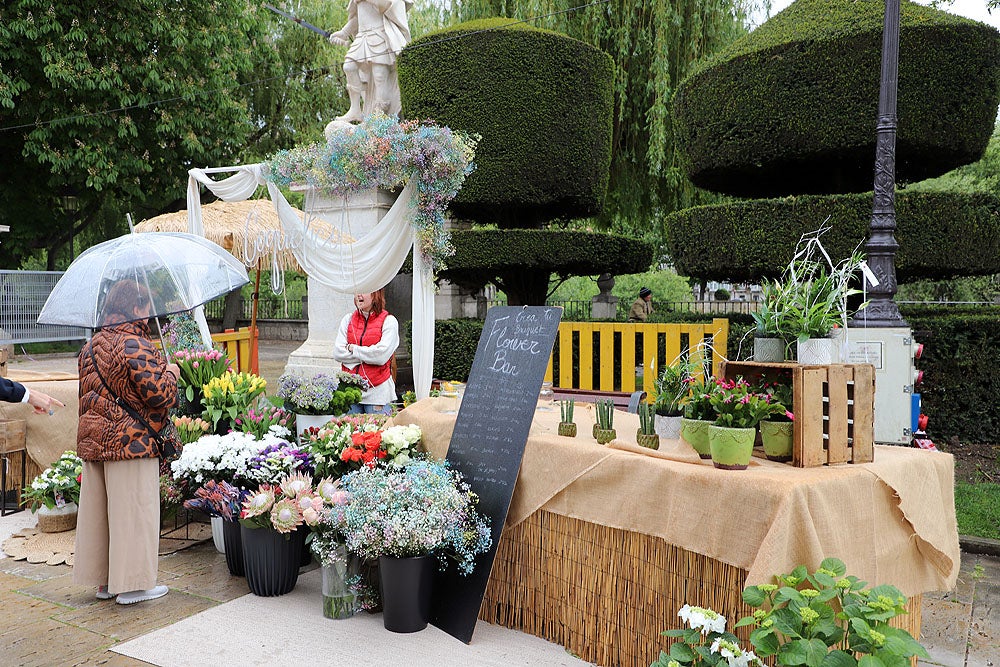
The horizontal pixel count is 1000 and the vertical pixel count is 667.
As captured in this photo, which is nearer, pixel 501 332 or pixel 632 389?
pixel 501 332

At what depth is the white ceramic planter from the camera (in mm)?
3242

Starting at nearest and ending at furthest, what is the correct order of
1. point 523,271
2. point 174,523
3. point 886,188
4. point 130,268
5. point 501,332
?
1. point 130,268
2. point 501,332
3. point 174,523
4. point 886,188
5. point 523,271

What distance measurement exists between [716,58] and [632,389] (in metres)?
4.69

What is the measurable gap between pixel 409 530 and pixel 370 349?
2.81 m

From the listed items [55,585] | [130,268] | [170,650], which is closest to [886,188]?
[130,268]

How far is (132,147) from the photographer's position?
1762 cm

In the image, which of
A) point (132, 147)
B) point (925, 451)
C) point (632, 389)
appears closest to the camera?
point (925, 451)

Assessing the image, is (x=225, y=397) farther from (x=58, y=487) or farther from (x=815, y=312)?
(x=815, y=312)

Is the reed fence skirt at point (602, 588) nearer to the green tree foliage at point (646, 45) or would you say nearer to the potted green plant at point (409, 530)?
the potted green plant at point (409, 530)

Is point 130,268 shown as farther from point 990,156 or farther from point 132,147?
point 990,156

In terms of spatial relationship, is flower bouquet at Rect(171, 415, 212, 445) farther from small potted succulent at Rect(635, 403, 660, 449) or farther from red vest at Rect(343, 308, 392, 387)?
small potted succulent at Rect(635, 403, 660, 449)

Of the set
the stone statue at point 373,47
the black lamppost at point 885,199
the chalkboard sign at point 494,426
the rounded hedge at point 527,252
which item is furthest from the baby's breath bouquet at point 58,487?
the stone statue at point 373,47

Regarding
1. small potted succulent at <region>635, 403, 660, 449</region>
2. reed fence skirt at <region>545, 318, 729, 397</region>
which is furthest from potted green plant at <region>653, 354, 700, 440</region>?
reed fence skirt at <region>545, 318, 729, 397</region>

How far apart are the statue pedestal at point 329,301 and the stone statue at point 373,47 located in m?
1.98
